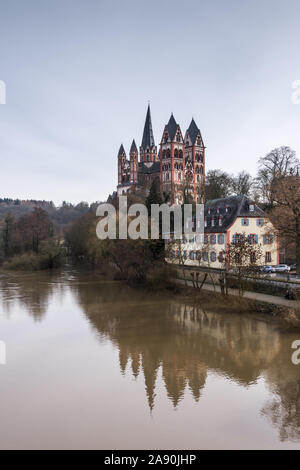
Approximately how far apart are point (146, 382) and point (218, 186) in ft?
173

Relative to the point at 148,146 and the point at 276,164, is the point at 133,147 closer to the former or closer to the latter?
the point at 148,146

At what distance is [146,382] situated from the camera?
585 inches

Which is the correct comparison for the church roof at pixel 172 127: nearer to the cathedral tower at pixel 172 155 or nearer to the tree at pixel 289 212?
the cathedral tower at pixel 172 155

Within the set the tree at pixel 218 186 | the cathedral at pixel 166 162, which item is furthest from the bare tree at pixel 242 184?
the cathedral at pixel 166 162

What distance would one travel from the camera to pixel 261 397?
43.8 feet

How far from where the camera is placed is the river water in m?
11.1

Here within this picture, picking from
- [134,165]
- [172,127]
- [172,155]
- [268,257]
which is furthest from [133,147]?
[268,257]

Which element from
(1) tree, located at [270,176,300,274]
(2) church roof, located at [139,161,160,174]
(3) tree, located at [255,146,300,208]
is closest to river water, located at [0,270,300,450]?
(1) tree, located at [270,176,300,274]

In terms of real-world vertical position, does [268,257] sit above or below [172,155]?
below

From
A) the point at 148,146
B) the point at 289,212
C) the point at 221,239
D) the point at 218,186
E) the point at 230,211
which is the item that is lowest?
the point at 221,239

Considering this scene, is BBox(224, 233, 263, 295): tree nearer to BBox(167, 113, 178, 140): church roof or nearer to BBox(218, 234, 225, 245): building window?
BBox(218, 234, 225, 245): building window

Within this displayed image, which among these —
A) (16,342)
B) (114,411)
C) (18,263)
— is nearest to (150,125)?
(18,263)

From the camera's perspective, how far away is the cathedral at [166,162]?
96.7 m

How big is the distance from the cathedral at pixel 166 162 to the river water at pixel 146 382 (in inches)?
2515
